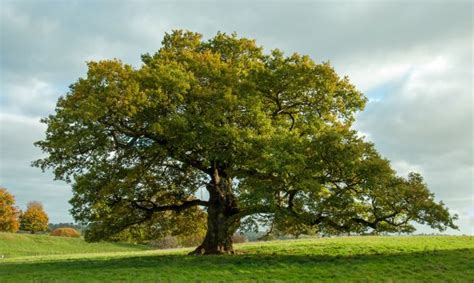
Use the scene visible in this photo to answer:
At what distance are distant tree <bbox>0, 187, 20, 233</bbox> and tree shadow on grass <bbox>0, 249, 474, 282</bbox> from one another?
213 feet

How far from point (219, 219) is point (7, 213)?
66.6 m

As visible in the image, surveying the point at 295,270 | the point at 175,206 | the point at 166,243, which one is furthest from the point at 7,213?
the point at 295,270

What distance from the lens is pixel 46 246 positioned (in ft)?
246

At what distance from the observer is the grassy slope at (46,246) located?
229 feet

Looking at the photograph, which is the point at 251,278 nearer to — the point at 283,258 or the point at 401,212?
the point at 283,258

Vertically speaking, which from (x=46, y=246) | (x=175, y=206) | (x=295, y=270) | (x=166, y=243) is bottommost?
(x=295, y=270)

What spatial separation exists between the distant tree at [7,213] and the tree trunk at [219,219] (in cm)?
6401

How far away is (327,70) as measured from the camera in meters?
29.2

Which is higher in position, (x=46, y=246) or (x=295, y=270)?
(x=46, y=246)

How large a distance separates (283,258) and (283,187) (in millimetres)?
4028

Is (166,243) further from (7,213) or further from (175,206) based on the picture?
(175,206)

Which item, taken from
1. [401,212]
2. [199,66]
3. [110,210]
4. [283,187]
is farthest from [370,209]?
[110,210]

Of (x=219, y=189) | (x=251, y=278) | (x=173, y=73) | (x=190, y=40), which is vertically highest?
(x=190, y=40)

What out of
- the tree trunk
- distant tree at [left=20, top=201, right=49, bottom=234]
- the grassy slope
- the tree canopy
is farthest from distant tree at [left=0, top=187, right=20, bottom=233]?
the tree trunk
